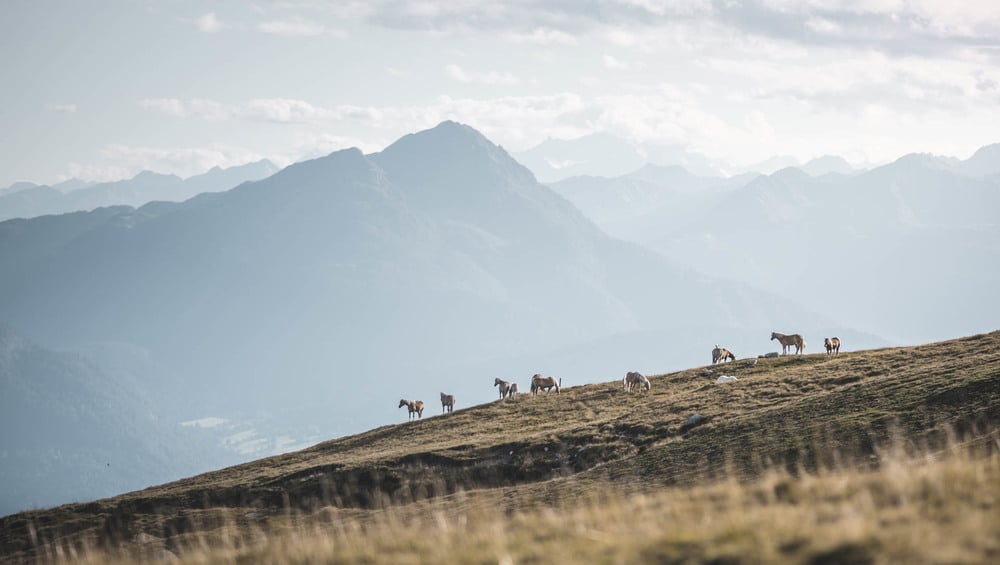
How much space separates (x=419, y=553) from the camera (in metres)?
13.6

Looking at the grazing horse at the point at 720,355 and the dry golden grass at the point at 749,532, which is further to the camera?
the grazing horse at the point at 720,355

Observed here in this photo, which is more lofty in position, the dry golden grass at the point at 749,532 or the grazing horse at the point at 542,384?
the grazing horse at the point at 542,384

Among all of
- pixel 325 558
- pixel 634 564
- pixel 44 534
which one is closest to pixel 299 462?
pixel 44 534

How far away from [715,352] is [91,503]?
50720mm

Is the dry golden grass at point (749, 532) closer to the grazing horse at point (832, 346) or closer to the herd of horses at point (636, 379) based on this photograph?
the herd of horses at point (636, 379)

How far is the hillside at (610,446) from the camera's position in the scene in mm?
32562

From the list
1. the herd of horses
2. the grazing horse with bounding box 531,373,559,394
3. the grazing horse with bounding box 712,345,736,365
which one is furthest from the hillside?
the grazing horse with bounding box 712,345,736,365

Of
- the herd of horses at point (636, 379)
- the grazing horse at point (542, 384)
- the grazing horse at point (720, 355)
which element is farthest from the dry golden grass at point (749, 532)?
the grazing horse at point (720, 355)

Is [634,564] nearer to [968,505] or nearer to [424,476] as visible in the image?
[968,505]

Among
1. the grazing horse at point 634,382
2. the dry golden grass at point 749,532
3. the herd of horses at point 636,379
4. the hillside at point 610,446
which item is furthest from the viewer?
the herd of horses at point 636,379

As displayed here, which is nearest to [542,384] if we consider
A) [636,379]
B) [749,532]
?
[636,379]

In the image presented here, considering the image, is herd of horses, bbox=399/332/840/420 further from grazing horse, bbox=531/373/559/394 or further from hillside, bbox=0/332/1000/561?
hillside, bbox=0/332/1000/561

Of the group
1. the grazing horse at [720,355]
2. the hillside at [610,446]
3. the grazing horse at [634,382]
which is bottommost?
the hillside at [610,446]

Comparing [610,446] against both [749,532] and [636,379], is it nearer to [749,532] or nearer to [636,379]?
[636,379]
